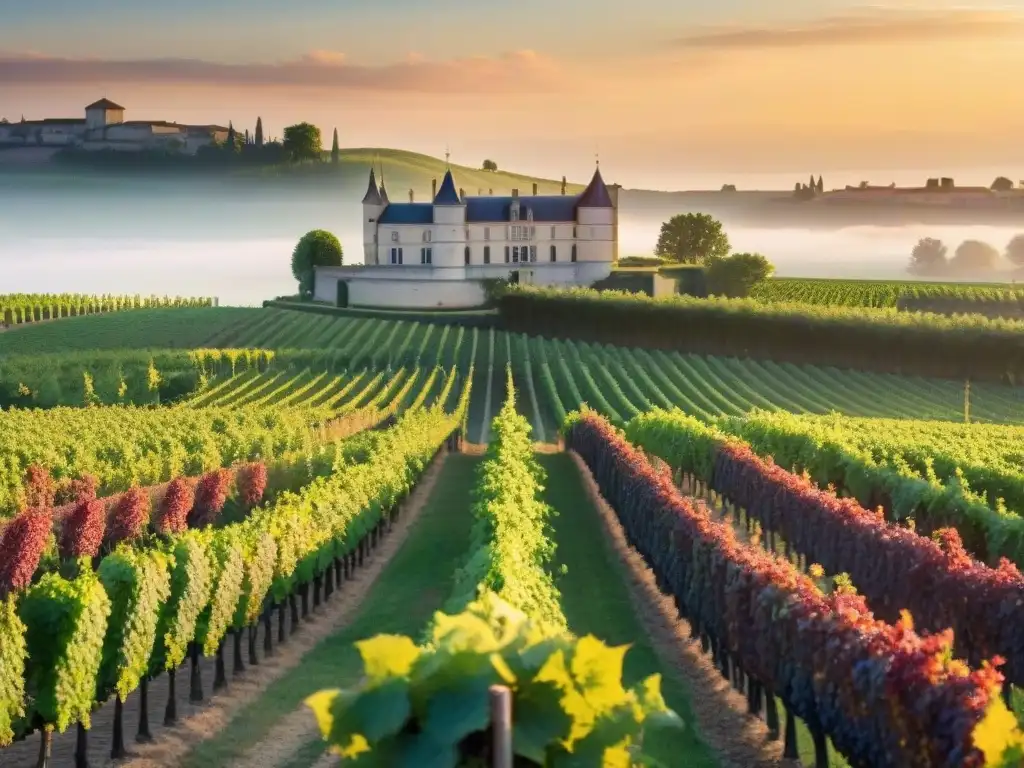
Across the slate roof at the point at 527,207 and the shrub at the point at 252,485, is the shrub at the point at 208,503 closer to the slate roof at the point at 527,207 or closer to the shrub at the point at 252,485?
the shrub at the point at 252,485

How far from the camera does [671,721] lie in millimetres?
7891

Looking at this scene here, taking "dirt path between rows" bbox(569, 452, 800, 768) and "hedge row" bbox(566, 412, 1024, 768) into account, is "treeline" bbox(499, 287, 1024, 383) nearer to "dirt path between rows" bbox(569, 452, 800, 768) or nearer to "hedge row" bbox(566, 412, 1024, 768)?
"dirt path between rows" bbox(569, 452, 800, 768)

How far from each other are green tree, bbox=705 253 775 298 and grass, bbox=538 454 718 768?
101714mm

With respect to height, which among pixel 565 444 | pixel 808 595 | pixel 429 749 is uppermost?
pixel 429 749

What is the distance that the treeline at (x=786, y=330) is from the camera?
85.4 m

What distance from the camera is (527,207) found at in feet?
440

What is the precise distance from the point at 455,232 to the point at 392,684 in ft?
402

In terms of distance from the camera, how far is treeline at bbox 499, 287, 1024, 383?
85.4 m

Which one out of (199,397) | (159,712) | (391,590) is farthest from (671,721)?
(199,397)

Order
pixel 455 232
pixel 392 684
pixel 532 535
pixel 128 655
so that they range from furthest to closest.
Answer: pixel 455 232
pixel 532 535
pixel 128 655
pixel 392 684

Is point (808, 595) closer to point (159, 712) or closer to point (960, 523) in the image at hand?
point (159, 712)

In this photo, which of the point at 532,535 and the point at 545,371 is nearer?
the point at 532,535

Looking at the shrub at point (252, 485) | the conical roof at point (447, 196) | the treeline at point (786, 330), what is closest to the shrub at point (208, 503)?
the shrub at point (252, 485)

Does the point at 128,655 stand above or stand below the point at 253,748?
above
